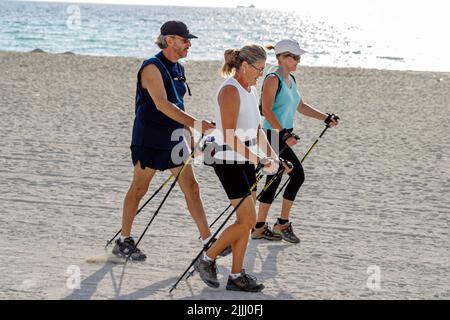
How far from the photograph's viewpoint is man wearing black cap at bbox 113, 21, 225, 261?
6.01 metres

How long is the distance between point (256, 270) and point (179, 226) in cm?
144

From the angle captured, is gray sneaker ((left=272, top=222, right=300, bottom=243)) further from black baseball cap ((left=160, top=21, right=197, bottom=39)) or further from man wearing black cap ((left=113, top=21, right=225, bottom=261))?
black baseball cap ((left=160, top=21, right=197, bottom=39))

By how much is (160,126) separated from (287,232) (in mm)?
1657

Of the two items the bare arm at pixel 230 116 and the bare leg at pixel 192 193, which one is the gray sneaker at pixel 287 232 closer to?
the bare leg at pixel 192 193

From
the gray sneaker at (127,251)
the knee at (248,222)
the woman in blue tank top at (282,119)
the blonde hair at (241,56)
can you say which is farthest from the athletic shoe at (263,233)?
the blonde hair at (241,56)

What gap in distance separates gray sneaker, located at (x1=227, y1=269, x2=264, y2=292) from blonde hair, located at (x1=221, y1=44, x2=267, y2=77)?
4.71 feet

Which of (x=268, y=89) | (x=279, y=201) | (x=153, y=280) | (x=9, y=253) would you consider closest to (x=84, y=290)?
(x=153, y=280)

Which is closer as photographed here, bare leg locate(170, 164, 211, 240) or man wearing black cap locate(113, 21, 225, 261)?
man wearing black cap locate(113, 21, 225, 261)

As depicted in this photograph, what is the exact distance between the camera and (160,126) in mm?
6203

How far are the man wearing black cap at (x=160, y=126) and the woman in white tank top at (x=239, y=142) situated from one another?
23.1 inches

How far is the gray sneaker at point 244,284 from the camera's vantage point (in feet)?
18.5

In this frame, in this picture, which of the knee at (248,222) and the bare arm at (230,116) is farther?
the knee at (248,222)

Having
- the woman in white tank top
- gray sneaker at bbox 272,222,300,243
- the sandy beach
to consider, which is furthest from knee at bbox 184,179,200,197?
gray sneaker at bbox 272,222,300,243
